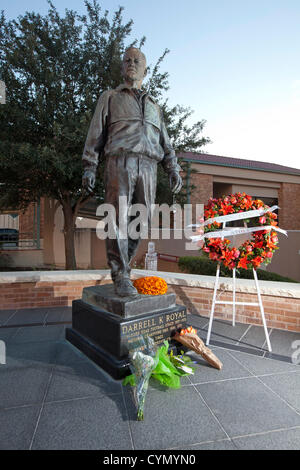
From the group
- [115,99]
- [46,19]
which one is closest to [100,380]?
[115,99]

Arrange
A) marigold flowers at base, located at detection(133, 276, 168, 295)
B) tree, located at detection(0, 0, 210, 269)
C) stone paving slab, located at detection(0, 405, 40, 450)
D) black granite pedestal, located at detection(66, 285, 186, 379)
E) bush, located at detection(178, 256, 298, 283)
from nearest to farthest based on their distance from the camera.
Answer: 1. stone paving slab, located at detection(0, 405, 40, 450)
2. black granite pedestal, located at detection(66, 285, 186, 379)
3. marigold flowers at base, located at detection(133, 276, 168, 295)
4. tree, located at detection(0, 0, 210, 269)
5. bush, located at detection(178, 256, 298, 283)

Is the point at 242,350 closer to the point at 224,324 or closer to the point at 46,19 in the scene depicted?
the point at 224,324

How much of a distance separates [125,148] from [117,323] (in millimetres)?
1724

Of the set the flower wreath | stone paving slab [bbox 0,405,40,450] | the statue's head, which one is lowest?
stone paving slab [bbox 0,405,40,450]

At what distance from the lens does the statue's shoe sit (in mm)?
2848

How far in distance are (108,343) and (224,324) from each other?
209 cm

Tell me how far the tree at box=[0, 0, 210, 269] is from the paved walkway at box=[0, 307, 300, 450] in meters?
5.24

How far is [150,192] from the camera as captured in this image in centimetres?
311

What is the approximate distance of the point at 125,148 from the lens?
286 cm

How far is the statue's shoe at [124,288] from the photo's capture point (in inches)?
112

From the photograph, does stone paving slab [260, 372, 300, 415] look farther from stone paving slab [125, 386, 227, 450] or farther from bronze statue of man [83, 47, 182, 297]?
bronze statue of man [83, 47, 182, 297]

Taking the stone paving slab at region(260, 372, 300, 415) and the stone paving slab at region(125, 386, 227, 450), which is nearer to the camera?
the stone paving slab at region(125, 386, 227, 450)

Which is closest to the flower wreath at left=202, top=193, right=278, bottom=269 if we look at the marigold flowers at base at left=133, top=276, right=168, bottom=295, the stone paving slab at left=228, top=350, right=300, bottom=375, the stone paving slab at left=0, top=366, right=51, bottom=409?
the marigold flowers at base at left=133, top=276, right=168, bottom=295

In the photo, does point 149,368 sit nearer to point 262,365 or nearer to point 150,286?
point 150,286
